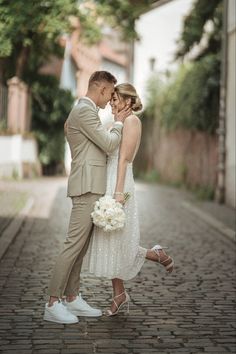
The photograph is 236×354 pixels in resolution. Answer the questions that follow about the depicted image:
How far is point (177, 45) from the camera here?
20781 millimetres

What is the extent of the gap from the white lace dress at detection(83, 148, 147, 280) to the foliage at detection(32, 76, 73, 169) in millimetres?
22624

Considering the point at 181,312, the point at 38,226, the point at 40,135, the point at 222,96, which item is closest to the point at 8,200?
the point at 38,226

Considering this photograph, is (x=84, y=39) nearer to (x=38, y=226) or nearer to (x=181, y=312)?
(x=38, y=226)

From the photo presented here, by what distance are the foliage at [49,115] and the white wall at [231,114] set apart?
13.2 metres

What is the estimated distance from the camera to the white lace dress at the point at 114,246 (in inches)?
208

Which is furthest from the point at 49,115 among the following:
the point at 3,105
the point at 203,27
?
the point at 203,27

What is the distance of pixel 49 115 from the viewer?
2838 cm

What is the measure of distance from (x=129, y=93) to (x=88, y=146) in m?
0.51

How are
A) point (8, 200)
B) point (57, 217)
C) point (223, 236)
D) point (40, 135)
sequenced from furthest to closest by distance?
point (40, 135), point (8, 200), point (57, 217), point (223, 236)

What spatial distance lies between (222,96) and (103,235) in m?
10.8

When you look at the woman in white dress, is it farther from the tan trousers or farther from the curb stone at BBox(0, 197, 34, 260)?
the curb stone at BBox(0, 197, 34, 260)

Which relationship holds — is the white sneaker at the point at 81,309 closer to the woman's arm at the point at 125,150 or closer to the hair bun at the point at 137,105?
the woman's arm at the point at 125,150

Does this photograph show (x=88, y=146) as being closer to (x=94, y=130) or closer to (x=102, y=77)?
(x=94, y=130)

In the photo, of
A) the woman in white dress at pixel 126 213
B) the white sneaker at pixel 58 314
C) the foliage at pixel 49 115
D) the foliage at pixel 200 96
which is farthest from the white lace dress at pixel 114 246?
the foliage at pixel 49 115
